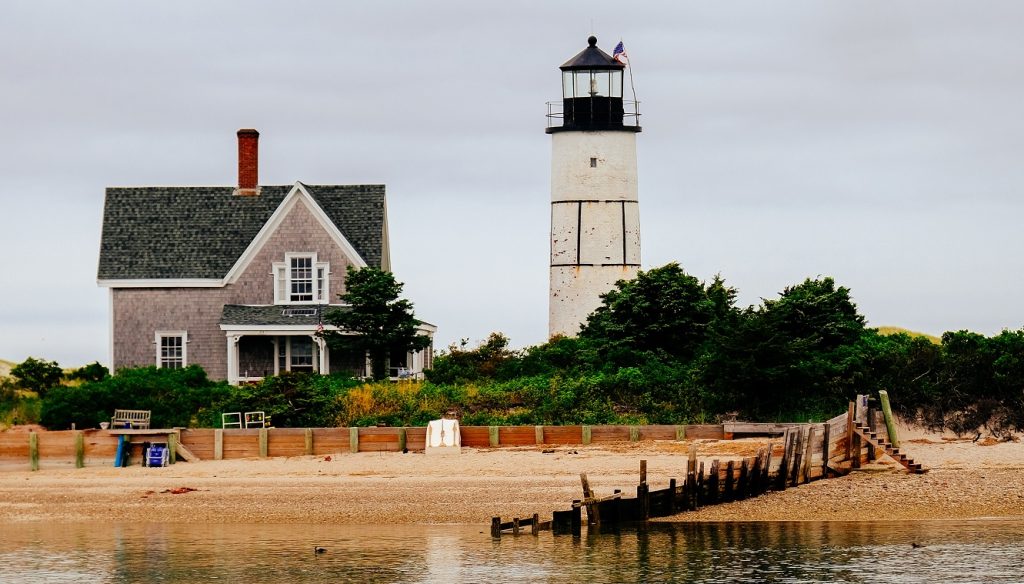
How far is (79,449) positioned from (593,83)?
22.6 metres

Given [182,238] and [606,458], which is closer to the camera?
[606,458]

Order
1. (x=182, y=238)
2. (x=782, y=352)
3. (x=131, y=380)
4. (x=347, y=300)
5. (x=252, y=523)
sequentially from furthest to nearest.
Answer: (x=182, y=238) → (x=347, y=300) → (x=131, y=380) → (x=782, y=352) → (x=252, y=523)

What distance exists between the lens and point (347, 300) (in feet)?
Result: 159

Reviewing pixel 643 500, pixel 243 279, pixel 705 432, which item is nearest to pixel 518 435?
pixel 705 432

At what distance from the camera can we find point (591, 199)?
55156 millimetres

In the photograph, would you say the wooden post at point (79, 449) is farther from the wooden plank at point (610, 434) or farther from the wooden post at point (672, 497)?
the wooden post at point (672, 497)

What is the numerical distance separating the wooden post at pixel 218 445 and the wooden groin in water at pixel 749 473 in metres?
10.5

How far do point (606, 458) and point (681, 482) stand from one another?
3.08 metres

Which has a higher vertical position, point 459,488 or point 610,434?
point 610,434

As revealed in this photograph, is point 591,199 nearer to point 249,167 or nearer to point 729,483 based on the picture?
point 249,167

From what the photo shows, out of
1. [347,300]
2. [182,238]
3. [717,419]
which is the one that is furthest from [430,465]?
[182,238]

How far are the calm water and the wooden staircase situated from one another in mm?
4283

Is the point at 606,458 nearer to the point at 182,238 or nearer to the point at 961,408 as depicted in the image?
the point at 961,408

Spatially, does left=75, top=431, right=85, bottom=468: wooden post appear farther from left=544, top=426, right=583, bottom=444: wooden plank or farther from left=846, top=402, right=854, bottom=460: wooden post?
left=846, top=402, right=854, bottom=460: wooden post
